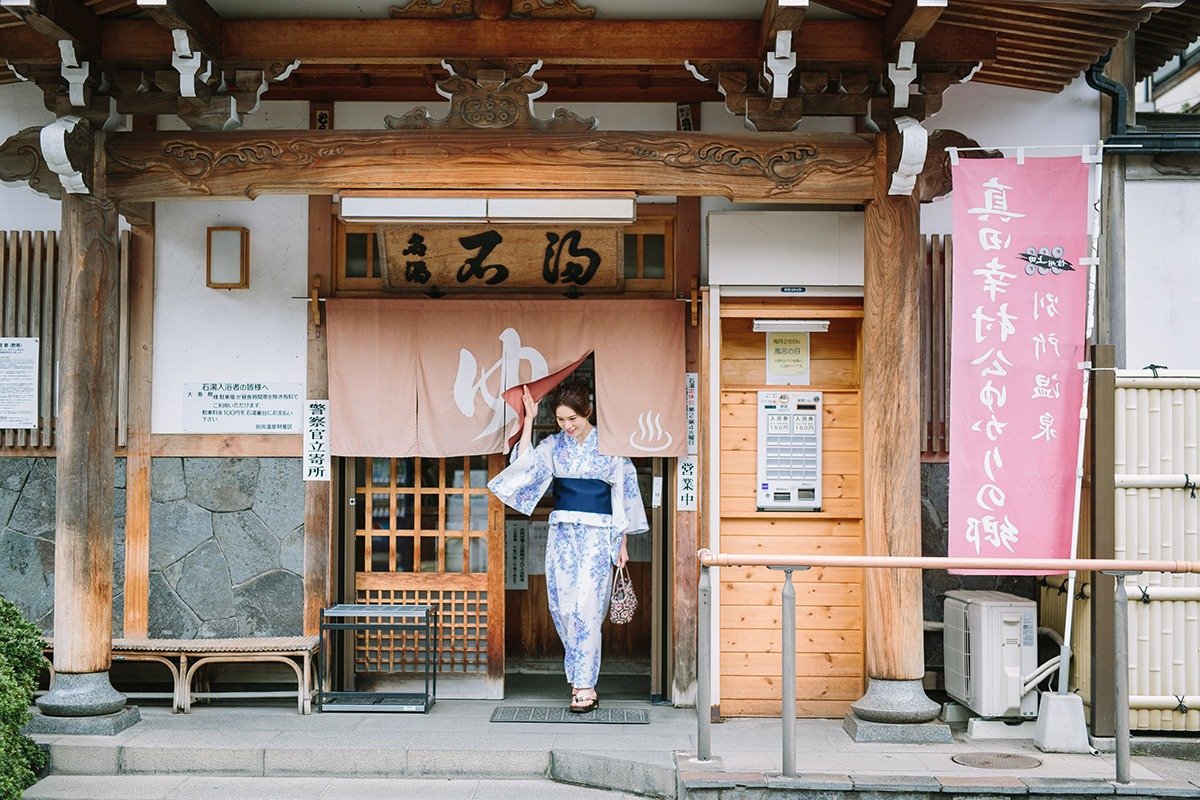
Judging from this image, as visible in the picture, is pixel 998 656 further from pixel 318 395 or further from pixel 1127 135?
pixel 318 395

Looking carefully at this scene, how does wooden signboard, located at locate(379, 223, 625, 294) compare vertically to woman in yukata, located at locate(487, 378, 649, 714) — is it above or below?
above

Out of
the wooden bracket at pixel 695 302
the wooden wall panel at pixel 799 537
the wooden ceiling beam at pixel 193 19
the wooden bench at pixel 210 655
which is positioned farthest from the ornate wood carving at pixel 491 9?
the wooden bench at pixel 210 655

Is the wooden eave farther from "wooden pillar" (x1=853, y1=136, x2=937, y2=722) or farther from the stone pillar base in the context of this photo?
the stone pillar base

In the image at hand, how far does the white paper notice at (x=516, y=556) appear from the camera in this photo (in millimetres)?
9625

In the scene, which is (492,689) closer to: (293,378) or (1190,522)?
(293,378)

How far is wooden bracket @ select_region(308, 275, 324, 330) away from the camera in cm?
848

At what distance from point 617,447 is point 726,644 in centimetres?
171

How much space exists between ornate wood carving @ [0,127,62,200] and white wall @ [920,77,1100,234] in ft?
20.8

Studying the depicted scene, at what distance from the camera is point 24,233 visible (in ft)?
28.0

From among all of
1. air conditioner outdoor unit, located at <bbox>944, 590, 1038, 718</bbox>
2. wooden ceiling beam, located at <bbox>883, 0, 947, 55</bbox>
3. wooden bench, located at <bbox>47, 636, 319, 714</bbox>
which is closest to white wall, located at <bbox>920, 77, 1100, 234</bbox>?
wooden ceiling beam, located at <bbox>883, 0, 947, 55</bbox>

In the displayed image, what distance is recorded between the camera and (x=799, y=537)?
8352mm

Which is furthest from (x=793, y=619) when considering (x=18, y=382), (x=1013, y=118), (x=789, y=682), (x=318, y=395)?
(x=18, y=382)

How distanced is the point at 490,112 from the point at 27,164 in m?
3.23

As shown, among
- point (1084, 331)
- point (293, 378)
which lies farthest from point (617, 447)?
point (1084, 331)
